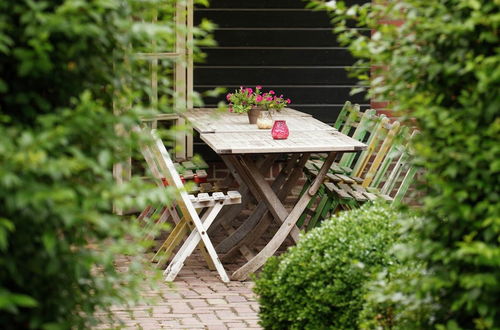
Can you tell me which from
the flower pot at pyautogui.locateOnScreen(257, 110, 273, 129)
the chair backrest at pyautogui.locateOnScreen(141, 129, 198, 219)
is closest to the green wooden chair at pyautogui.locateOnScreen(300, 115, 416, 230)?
the flower pot at pyautogui.locateOnScreen(257, 110, 273, 129)

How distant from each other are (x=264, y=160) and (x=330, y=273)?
4.21 m

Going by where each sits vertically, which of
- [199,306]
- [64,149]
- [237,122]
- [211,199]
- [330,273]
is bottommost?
[199,306]

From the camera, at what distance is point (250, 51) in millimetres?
10008

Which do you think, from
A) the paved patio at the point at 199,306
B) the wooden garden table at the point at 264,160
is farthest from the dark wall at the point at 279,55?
the paved patio at the point at 199,306

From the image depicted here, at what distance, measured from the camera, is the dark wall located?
390 inches

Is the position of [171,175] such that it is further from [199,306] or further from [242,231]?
[242,231]

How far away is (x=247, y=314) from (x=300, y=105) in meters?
4.28

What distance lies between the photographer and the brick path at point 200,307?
6023mm

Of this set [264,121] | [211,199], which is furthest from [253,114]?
[211,199]

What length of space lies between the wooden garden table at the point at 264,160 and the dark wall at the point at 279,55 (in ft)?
3.92

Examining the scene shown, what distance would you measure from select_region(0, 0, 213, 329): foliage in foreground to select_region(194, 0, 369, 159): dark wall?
6588 mm

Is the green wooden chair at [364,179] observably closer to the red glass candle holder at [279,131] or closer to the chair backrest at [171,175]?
the red glass candle holder at [279,131]

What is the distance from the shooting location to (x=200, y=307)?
21.2 ft

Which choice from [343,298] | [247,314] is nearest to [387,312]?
[343,298]
